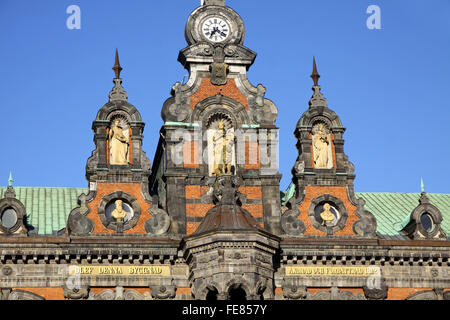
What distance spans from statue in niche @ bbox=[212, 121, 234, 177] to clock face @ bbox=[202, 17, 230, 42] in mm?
3875

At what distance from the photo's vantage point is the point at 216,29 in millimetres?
57094

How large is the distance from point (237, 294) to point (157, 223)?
14.9 feet

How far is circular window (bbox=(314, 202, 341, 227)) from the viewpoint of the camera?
180 feet

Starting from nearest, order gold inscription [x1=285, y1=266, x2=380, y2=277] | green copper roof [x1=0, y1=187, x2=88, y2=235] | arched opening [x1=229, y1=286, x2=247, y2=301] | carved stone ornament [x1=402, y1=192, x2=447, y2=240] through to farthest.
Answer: arched opening [x1=229, y1=286, x2=247, y2=301], gold inscription [x1=285, y1=266, x2=380, y2=277], green copper roof [x1=0, y1=187, x2=88, y2=235], carved stone ornament [x1=402, y1=192, x2=447, y2=240]

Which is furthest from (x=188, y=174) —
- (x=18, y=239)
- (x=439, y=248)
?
(x=439, y=248)

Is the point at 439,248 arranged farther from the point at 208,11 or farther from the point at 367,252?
the point at 208,11

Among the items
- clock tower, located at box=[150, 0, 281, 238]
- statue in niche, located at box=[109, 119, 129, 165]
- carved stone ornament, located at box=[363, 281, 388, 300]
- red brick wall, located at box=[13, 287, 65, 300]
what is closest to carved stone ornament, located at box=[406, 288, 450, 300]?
carved stone ornament, located at box=[363, 281, 388, 300]

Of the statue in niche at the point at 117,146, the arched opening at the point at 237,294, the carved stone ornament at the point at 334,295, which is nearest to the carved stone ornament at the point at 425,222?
the carved stone ornament at the point at 334,295

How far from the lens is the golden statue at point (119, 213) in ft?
176

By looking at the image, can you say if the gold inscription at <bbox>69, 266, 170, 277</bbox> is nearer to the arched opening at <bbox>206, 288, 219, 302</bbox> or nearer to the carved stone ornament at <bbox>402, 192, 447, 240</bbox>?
the arched opening at <bbox>206, 288, 219, 302</bbox>

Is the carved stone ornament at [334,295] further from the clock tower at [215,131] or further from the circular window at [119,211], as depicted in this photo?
the circular window at [119,211]

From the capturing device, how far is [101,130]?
54.7 meters

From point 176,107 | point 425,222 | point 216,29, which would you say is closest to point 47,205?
point 176,107
